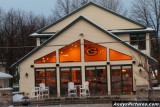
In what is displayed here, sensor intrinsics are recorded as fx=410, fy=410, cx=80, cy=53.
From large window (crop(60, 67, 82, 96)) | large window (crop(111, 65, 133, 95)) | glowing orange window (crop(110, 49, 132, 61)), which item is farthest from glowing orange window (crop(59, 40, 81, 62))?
large window (crop(111, 65, 133, 95))

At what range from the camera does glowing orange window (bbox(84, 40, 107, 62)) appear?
113 ft

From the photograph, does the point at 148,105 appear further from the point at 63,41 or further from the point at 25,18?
the point at 25,18

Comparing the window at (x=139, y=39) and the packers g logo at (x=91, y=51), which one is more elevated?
the window at (x=139, y=39)

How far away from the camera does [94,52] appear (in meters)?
34.6

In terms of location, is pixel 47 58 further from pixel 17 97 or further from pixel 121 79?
pixel 121 79

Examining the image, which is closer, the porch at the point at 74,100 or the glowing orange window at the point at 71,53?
the porch at the point at 74,100

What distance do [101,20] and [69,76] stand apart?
746 centimetres

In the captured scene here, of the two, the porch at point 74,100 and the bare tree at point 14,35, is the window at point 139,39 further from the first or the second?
the bare tree at point 14,35

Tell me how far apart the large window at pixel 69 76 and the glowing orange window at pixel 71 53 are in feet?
2.66

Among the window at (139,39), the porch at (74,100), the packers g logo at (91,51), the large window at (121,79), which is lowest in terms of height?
the porch at (74,100)

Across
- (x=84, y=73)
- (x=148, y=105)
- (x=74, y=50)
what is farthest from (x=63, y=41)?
(x=148, y=105)

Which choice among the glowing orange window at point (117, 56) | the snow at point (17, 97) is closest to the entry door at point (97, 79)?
the glowing orange window at point (117, 56)

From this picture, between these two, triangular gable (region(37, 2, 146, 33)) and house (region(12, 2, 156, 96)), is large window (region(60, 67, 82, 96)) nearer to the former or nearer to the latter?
house (region(12, 2, 156, 96))

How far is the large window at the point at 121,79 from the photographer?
33.8 metres
